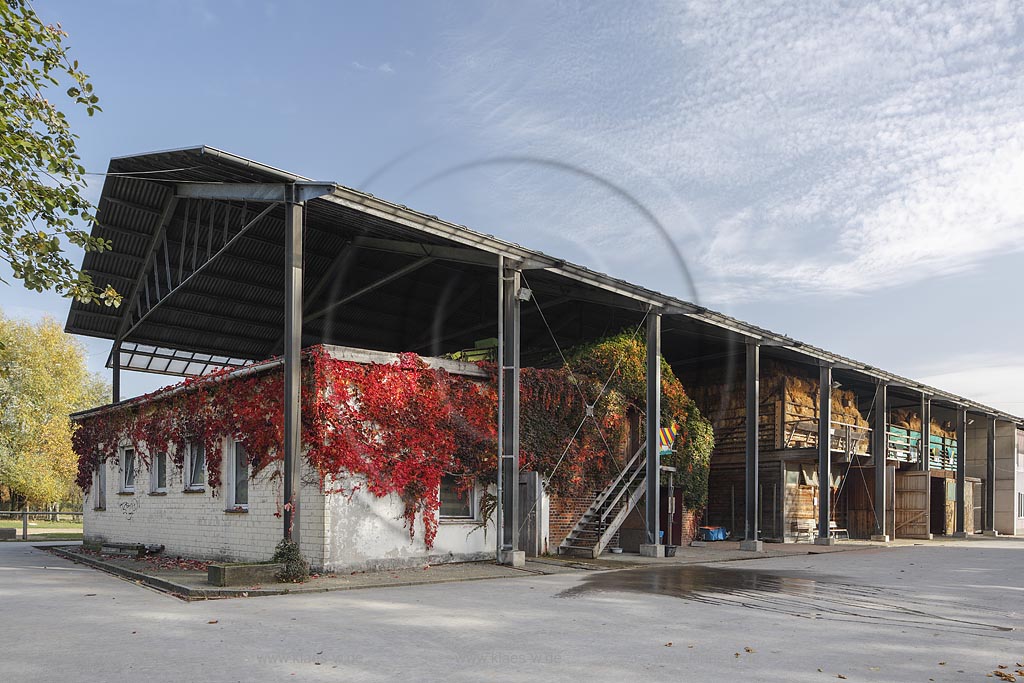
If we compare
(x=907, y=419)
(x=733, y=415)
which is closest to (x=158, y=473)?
(x=733, y=415)

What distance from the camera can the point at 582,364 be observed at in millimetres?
23156

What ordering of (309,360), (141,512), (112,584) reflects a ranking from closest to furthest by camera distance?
(112,584) < (309,360) < (141,512)

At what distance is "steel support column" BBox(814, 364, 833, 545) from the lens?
27875 millimetres

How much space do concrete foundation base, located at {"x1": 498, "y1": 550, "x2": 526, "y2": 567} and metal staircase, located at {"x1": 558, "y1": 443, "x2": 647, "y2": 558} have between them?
9.04 ft

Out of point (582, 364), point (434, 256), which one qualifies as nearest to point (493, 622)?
point (434, 256)

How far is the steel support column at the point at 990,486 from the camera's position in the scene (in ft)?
139

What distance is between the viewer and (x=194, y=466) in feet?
63.6

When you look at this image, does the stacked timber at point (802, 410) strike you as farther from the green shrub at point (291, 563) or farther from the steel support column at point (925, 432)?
the green shrub at point (291, 563)

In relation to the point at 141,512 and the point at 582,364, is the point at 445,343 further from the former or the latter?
the point at 141,512

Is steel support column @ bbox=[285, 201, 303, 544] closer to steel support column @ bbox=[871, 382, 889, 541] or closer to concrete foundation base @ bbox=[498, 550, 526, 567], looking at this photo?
concrete foundation base @ bbox=[498, 550, 526, 567]

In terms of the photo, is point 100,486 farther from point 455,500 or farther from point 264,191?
point 264,191

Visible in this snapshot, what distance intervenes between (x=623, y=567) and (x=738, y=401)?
589 inches

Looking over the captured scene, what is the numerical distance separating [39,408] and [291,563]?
128 feet

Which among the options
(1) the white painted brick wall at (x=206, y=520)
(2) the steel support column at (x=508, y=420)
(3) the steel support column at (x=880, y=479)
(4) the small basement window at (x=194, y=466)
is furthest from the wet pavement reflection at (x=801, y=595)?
(3) the steel support column at (x=880, y=479)
